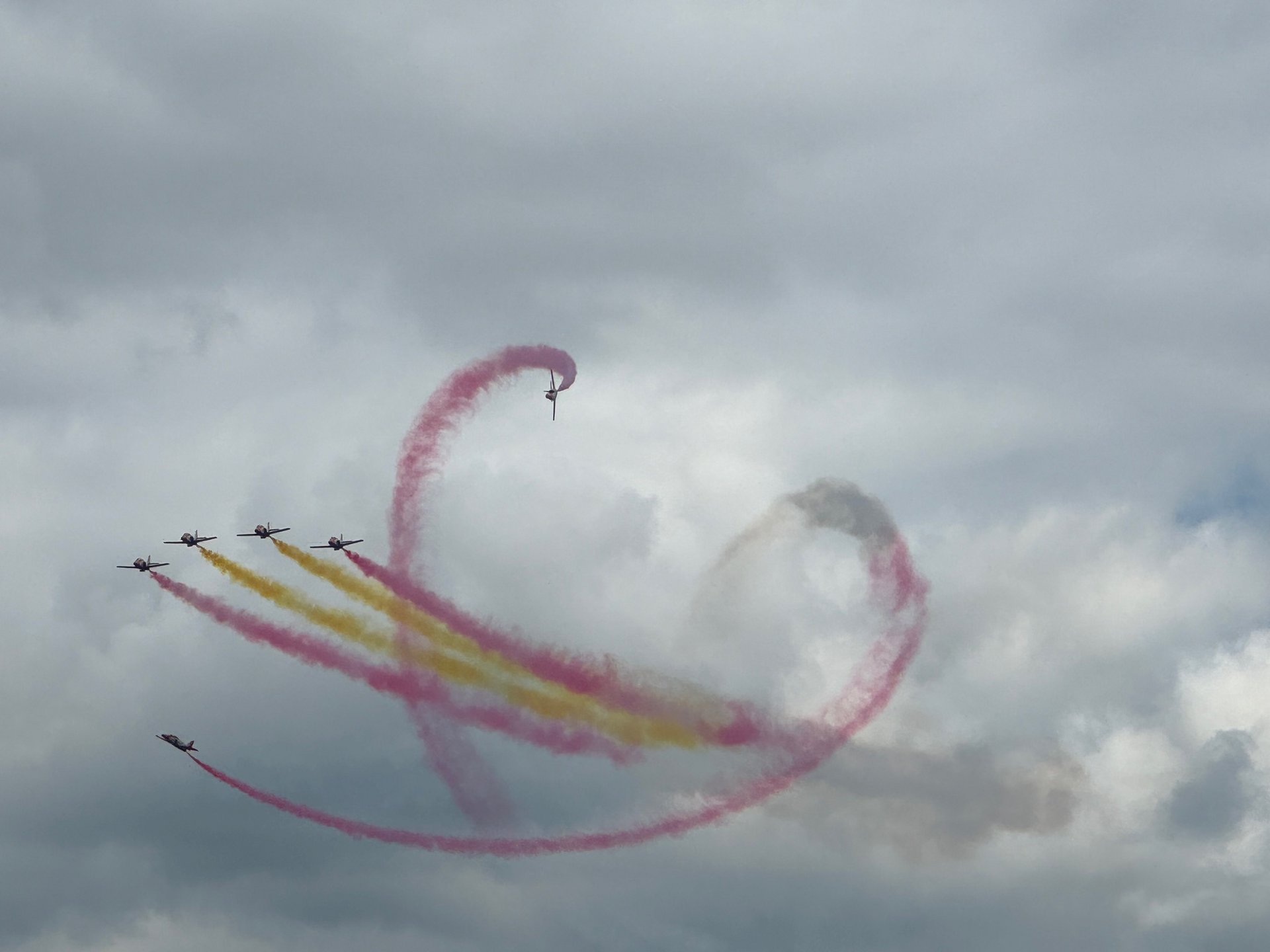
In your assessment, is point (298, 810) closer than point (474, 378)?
No

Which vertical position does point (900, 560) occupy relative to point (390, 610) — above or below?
above

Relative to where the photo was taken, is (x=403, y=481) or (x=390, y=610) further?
(x=390, y=610)

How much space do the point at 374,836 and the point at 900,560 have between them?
4276 cm

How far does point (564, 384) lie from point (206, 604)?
35.7m

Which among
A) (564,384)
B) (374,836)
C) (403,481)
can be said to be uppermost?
(564,384)

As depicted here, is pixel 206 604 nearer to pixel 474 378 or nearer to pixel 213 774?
pixel 213 774

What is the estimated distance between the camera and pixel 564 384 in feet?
432

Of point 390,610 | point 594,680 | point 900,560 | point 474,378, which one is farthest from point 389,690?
point 900,560

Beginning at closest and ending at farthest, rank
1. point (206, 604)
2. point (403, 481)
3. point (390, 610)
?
point (403, 481) → point (390, 610) → point (206, 604)

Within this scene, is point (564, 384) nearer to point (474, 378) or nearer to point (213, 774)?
point (474, 378)

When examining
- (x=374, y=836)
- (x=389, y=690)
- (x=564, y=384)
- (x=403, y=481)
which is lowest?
(x=374, y=836)

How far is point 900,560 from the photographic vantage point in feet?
440

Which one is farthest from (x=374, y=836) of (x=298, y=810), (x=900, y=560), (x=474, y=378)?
(x=900, y=560)

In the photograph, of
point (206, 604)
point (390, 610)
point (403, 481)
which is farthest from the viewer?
point (206, 604)
